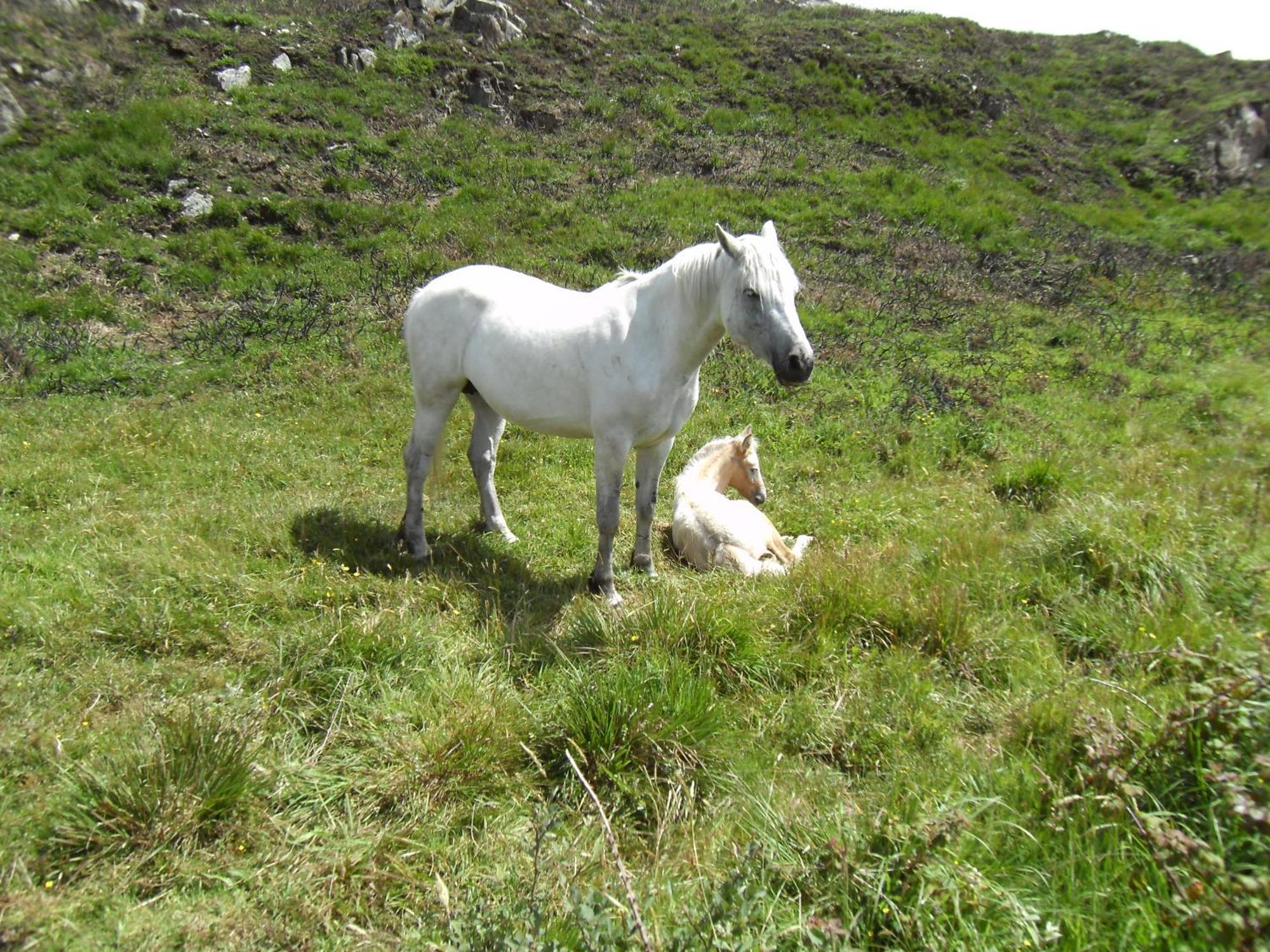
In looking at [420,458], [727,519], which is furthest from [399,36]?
[727,519]

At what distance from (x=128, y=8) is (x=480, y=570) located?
1933cm

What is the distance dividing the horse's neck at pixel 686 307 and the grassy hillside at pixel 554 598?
5.16ft

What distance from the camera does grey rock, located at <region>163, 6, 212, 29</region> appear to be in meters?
16.8

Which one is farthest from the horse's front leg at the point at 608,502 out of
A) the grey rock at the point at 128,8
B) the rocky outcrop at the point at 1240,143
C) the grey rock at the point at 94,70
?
the rocky outcrop at the point at 1240,143

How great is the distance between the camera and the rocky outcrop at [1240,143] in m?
22.3

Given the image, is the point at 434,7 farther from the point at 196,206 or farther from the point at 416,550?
the point at 416,550

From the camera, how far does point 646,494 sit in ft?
17.9

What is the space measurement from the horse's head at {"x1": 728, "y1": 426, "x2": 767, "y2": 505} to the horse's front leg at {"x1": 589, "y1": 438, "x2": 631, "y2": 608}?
184 centimetres

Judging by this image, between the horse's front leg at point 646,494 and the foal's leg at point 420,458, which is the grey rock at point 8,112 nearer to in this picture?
the foal's leg at point 420,458

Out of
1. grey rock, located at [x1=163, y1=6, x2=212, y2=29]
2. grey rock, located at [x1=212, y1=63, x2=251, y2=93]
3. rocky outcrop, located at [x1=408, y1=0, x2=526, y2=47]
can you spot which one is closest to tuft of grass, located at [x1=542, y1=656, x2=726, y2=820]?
grey rock, located at [x1=212, y1=63, x2=251, y2=93]

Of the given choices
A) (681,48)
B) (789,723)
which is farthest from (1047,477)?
(681,48)

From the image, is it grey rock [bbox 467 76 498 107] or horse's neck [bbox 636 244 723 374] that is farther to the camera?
grey rock [bbox 467 76 498 107]

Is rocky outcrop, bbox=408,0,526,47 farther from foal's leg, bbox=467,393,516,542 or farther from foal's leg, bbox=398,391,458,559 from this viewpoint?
foal's leg, bbox=398,391,458,559

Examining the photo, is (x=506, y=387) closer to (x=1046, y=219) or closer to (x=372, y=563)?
(x=372, y=563)
